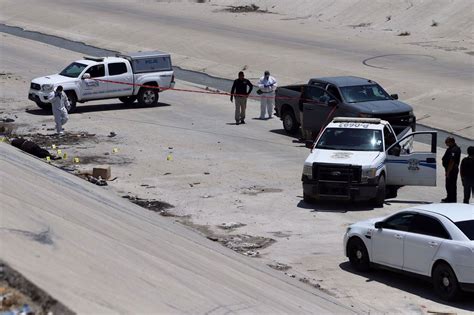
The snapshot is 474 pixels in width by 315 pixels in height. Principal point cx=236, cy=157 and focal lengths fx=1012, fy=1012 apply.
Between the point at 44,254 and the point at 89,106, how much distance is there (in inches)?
927

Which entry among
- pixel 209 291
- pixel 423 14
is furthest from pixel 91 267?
pixel 423 14

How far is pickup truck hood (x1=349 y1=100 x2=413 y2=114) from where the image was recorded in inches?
1041

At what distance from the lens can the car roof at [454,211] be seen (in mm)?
15511

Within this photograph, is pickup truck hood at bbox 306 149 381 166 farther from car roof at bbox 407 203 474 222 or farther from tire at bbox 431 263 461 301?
tire at bbox 431 263 461 301

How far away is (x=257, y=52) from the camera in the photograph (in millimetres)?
47031

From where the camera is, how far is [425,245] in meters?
15.5

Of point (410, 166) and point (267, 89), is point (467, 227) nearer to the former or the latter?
point (410, 166)

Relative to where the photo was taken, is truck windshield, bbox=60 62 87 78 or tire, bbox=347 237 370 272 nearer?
tire, bbox=347 237 370 272

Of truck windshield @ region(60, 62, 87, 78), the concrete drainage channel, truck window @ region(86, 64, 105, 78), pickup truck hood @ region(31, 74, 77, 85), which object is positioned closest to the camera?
the concrete drainage channel

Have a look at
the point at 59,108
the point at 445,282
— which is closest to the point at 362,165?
the point at 445,282

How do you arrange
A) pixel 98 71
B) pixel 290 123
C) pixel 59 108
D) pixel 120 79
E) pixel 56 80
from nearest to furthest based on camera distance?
pixel 59 108 < pixel 290 123 < pixel 56 80 < pixel 98 71 < pixel 120 79

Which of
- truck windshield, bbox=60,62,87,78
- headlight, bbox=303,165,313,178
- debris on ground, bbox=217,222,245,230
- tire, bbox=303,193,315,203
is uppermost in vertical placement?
truck windshield, bbox=60,62,87,78

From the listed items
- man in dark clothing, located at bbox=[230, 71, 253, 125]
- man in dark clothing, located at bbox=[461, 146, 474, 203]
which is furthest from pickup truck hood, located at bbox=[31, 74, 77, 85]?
man in dark clothing, located at bbox=[461, 146, 474, 203]

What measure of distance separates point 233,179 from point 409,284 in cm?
830
